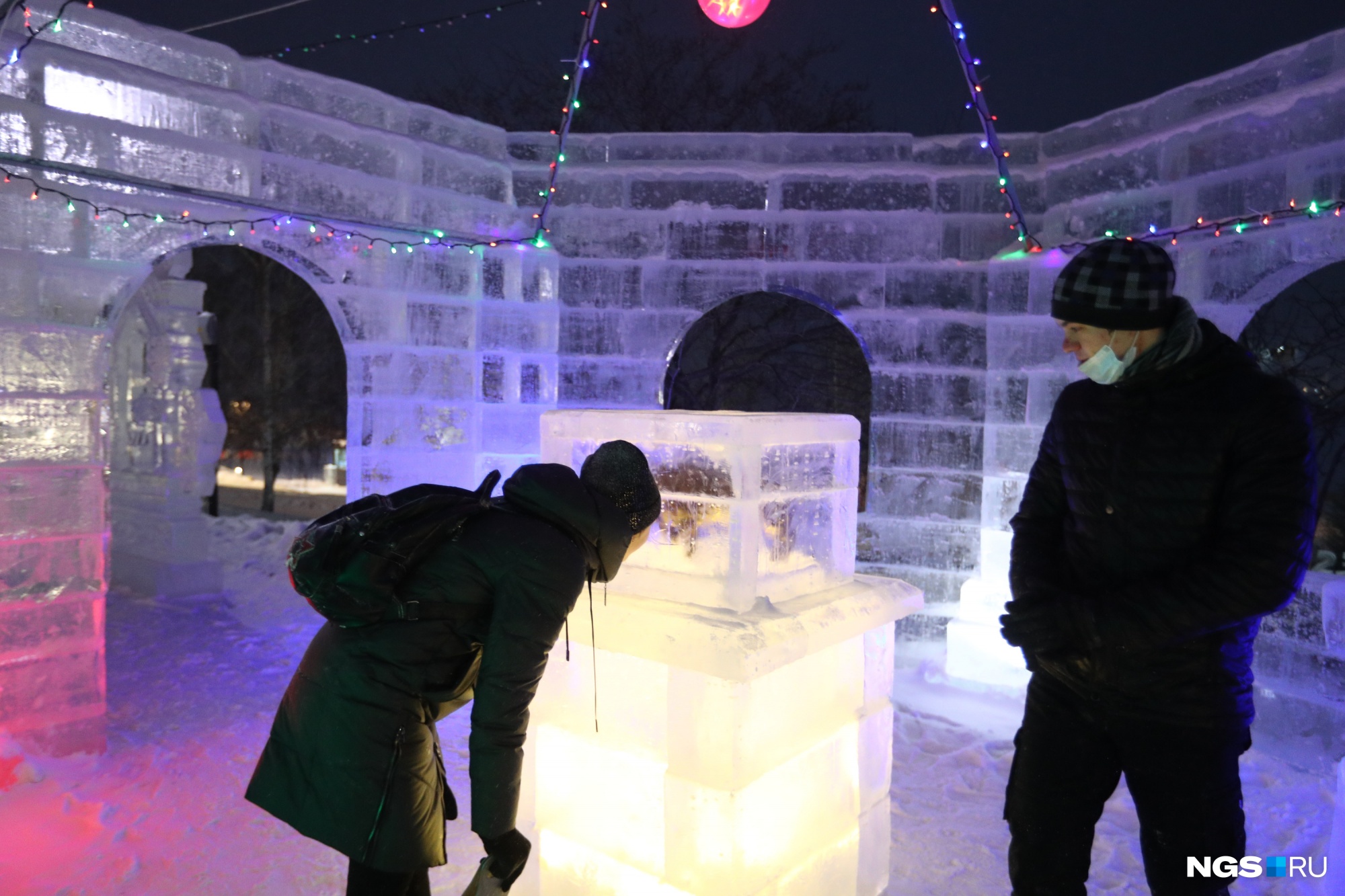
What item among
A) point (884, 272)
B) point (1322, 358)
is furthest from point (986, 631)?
point (1322, 358)

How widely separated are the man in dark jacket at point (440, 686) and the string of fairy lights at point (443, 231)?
3606 millimetres

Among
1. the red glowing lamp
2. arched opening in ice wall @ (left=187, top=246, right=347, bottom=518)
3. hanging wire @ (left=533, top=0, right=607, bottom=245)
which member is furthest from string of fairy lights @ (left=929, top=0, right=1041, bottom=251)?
arched opening in ice wall @ (left=187, top=246, right=347, bottom=518)

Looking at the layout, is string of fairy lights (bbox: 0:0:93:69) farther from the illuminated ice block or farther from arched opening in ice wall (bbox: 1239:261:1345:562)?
arched opening in ice wall (bbox: 1239:261:1345:562)

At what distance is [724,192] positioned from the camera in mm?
6715

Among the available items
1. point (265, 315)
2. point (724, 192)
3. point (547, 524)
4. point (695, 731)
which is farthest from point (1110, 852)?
point (265, 315)

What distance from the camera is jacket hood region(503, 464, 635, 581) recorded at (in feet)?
6.92

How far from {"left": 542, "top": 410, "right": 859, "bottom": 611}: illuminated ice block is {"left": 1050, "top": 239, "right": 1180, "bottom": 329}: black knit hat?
36.4 inches

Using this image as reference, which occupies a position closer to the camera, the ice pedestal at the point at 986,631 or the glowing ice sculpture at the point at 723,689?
the glowing ice sculpture at the point at 723,689

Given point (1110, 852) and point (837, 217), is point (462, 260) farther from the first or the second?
point (1110, 852)

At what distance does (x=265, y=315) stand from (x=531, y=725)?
46.0ft

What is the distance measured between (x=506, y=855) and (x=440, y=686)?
0.40 m

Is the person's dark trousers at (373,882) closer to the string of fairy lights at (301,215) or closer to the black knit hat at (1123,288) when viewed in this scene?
the black knit hat at (1123,288)

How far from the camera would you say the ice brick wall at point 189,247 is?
4539mm

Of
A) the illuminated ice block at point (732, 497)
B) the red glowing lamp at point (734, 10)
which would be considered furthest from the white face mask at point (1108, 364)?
the red glowing lamp at point (734, 10)
